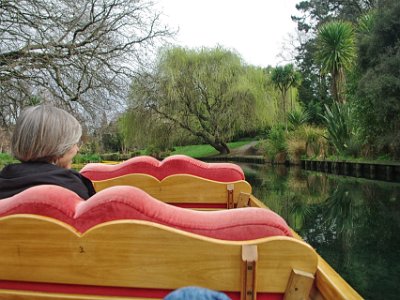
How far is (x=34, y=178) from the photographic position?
46.9 inches

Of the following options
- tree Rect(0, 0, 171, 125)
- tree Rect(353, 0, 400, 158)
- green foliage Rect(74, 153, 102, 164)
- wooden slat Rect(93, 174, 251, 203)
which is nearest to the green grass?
green foliage Rect(74, 153, 102, 164)

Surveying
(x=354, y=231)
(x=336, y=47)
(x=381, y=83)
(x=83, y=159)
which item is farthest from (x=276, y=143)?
(x=354, y=231)

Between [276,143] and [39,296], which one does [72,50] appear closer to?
[39,296]

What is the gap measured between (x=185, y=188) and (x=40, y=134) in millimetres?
1575

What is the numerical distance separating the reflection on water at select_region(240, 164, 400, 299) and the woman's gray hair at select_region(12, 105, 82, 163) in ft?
4.84

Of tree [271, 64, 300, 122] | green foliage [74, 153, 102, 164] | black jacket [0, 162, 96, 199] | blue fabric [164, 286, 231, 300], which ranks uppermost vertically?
tree [271, 64, 300, 122]

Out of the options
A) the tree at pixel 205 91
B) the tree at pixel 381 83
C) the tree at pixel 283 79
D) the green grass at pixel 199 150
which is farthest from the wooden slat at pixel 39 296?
the green grass at pixel 199 150

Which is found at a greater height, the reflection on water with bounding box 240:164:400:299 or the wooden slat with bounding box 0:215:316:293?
the wooden slat with bounding box 0:215:316:293

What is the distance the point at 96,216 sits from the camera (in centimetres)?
97

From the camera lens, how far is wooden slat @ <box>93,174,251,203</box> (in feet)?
8.97

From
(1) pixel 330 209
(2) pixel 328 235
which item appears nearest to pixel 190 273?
(2) pixel 328 235

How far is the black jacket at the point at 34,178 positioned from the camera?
47.2 inches

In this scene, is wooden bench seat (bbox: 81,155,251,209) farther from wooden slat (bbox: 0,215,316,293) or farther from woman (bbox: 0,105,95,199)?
wooden slat (bbox: 0,215,316,293)

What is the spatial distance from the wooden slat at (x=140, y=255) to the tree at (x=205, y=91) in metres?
18.1
